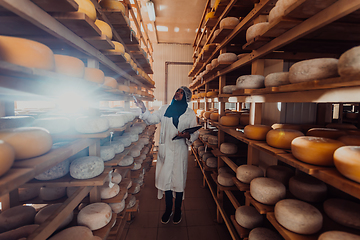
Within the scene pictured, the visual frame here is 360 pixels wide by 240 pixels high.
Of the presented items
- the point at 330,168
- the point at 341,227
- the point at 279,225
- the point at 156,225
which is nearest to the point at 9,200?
the point at 156,225

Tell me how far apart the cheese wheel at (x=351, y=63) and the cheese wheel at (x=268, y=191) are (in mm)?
923

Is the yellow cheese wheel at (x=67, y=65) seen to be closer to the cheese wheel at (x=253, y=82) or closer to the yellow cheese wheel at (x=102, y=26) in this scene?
the yellow cheese wheel at (x=102, y=26)

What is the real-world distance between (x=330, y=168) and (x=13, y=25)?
6.85 feet

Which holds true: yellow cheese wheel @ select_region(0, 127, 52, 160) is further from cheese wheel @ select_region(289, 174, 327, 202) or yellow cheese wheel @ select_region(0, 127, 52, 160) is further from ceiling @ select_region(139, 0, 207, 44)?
ceiling @ select_region(139, 0, 207, 44)

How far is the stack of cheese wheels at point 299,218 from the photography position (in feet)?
3.34

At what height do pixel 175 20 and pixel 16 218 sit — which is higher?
pixel 175 20

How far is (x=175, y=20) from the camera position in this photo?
5.67m

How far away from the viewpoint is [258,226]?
1614mm

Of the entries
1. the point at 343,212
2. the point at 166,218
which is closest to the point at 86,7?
the point at 343,212

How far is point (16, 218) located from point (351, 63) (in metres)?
2.26

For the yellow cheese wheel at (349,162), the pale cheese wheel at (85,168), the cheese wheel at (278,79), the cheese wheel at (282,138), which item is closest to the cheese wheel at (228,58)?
the cheese wheel at (278,79)

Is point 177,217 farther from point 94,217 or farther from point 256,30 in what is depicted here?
point 256,30

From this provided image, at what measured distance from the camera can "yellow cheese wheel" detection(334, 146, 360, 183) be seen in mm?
744

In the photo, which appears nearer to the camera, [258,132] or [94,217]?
[94,217]
